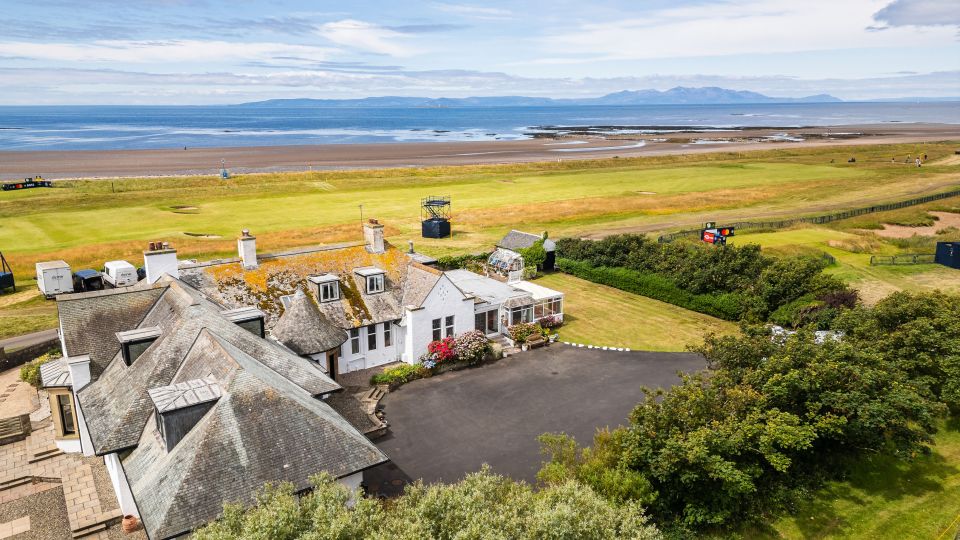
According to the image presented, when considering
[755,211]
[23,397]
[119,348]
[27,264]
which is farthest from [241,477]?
[755,211]

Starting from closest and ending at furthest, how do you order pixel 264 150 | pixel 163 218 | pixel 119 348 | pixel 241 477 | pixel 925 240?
pixel 241 477 < pixel 119 348 < pixel 925 240 < pixel 163 218 < pixel 264 150

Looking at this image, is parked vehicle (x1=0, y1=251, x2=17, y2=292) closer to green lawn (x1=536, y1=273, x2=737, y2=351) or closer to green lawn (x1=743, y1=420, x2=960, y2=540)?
Answer: green lawn (x1=536, y1=273, x2=737, y2=351)

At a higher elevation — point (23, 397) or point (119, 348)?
point (119, 348)

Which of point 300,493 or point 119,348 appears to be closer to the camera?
point 300,493

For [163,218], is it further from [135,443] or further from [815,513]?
[815,513]

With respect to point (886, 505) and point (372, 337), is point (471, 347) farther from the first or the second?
point (886, 505)

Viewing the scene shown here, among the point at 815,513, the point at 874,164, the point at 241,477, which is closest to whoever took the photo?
the point at 241,477
